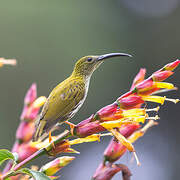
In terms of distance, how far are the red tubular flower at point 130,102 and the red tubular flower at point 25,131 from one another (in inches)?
22.7

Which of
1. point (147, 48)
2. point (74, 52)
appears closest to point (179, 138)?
point (147, 48)

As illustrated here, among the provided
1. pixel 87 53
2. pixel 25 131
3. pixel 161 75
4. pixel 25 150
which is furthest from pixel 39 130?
pixel 87 53

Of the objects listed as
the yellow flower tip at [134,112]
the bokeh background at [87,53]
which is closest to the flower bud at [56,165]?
the yellow flower tip at [134,112]

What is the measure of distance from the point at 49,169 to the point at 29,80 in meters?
5.28

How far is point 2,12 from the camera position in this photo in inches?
292

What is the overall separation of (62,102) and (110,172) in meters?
0.78

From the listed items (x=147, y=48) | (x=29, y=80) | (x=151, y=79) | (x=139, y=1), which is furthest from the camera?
(x=139, y=1)

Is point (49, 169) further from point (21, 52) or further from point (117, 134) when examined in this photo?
point (21, 52)

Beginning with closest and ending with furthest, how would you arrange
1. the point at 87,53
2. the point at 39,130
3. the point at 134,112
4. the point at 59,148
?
the point at 59,148
the point at 134,112
the point at 39,130
the point at 87,53

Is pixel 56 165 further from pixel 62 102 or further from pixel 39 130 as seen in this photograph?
pixel 62 102

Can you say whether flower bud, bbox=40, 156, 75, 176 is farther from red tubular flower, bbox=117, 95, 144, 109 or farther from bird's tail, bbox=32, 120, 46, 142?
red tubular flower, bbox=117, 95, 144, 109

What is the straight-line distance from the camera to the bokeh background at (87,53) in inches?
277

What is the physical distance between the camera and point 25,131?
81.5 inches

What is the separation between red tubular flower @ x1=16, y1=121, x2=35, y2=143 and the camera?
200cm
